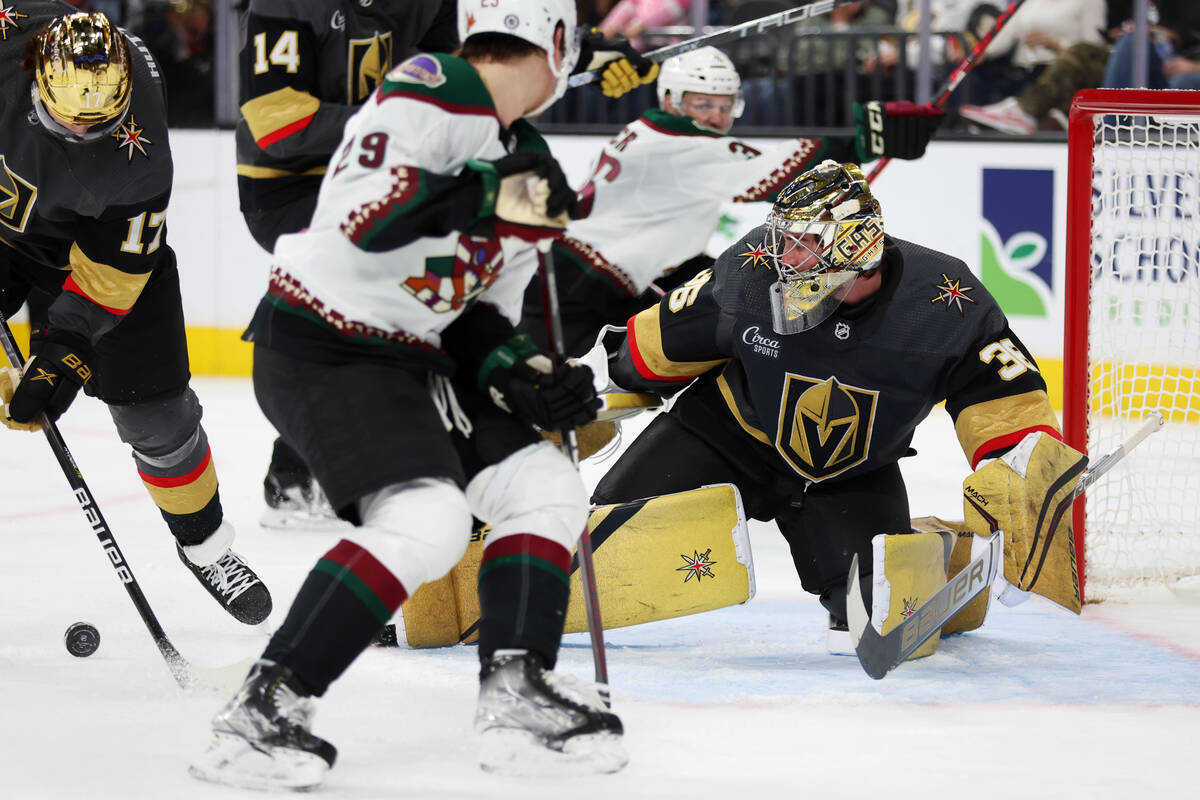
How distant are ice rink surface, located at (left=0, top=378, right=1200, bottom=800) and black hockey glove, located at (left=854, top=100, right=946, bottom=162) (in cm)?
113

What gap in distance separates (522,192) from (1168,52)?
4.76m

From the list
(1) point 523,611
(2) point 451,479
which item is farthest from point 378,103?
(1) point 523,611

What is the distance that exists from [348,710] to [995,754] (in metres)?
0.87

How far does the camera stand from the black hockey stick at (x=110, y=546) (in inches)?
93.5

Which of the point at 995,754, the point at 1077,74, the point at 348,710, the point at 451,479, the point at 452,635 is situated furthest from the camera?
the point at 1077,74

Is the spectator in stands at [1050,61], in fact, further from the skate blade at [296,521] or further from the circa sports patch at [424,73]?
the circa sports patch at [424,73]

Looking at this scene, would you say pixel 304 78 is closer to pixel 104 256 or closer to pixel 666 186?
pixel 104 256

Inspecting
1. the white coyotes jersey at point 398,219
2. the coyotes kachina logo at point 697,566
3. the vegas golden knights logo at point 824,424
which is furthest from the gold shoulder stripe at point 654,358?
the white coyotes jersey at point 398,219

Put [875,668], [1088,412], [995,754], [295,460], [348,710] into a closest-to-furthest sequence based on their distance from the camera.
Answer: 1. [995,754]
2. [348,710]
3. [875,668]
4. [1088,412]
5. [295,460]

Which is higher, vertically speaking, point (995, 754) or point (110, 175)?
point (110, 175)

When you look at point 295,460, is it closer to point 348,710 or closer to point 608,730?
point 348,710

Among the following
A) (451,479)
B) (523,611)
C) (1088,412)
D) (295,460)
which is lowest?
(295,460)

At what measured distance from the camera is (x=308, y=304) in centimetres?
189

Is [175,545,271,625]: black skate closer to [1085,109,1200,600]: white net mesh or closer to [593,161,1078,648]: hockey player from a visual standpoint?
[593,161,1078,648]: hockey player
